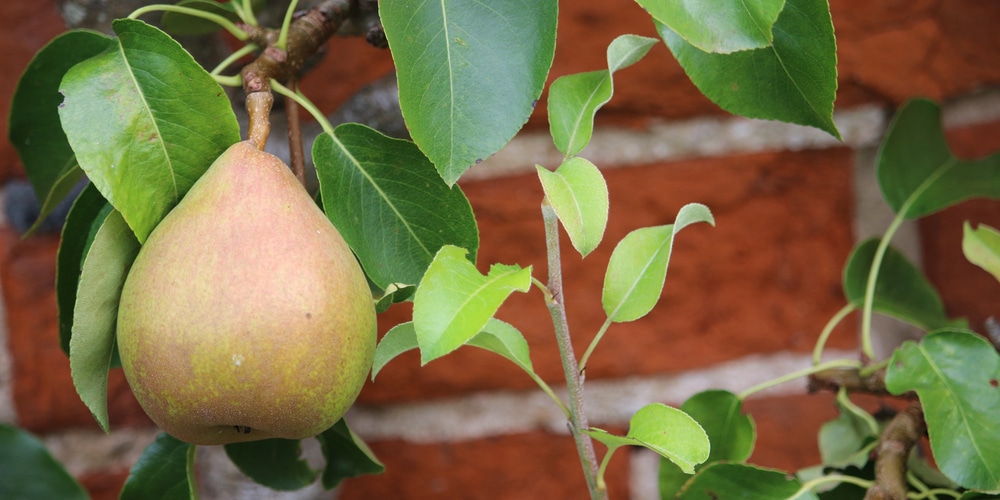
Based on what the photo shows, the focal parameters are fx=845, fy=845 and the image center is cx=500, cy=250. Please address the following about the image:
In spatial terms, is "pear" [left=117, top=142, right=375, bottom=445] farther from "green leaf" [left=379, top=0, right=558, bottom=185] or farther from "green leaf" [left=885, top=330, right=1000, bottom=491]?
"green leaf" [left=885, top=330, right=1000, bottom=491]

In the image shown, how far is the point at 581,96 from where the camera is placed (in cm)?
30

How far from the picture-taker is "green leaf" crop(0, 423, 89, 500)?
1.31 feet

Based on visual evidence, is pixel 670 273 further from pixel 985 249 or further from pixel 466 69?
pixel 466 69

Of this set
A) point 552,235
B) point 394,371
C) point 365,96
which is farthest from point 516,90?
point 394,371

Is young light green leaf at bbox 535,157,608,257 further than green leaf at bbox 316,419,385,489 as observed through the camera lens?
No

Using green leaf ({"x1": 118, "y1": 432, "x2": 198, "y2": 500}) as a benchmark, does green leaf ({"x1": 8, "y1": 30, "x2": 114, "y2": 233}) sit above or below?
above

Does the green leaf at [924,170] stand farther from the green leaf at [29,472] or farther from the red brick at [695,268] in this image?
the green leaf at [29,472]

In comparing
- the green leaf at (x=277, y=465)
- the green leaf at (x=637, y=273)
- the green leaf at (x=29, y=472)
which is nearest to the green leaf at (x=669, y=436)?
the green leaf at (x=637, y=273)

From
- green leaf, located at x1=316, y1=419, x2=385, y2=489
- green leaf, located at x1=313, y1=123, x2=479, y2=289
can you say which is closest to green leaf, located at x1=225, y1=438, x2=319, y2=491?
green leaf, located at x1=316, y1=419, x2=385, y2=489

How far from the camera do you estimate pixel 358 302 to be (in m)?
0.27

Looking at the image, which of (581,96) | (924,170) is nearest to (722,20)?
(581,96)

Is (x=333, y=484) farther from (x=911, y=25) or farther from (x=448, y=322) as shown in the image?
(x=911, y=25)

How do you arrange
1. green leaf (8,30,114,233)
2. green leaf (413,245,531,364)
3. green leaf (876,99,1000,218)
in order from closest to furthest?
green leaf (413,245,531,364) → green leaf (8,30,114,233) → green leaf (876,99,1000,218)

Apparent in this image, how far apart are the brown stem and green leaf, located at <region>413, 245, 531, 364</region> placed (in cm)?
18
